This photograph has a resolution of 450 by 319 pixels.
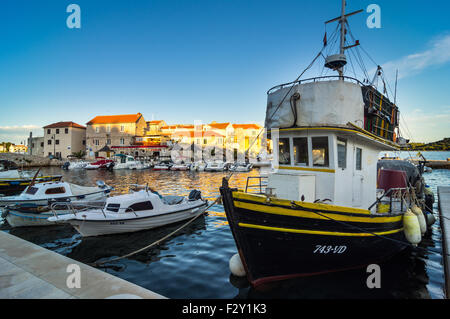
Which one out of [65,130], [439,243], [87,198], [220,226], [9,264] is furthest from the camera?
[65,130]

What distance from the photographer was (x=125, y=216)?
11.5 metres

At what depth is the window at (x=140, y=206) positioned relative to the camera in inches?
464

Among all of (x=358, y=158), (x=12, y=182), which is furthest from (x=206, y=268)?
(x=12, y=182)

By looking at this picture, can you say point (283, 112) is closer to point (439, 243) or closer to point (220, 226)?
point (220, 226)

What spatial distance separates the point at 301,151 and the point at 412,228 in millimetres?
4474

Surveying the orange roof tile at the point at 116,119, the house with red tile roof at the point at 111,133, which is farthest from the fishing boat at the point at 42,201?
the orange roof tile at the point at 116,119

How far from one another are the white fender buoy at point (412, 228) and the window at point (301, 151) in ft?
12.8

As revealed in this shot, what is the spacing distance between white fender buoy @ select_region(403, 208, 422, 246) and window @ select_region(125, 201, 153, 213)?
10.6m

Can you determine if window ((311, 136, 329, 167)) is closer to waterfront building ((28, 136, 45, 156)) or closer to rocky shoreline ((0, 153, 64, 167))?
rocky shoreline ((0, 153, 64, 167))

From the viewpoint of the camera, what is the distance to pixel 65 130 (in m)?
75.0

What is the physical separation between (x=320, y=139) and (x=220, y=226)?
790cm

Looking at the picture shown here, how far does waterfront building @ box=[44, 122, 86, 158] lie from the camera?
245 feet

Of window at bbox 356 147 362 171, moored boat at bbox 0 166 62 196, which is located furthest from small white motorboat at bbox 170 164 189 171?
window at bbox 356 147 362 171
